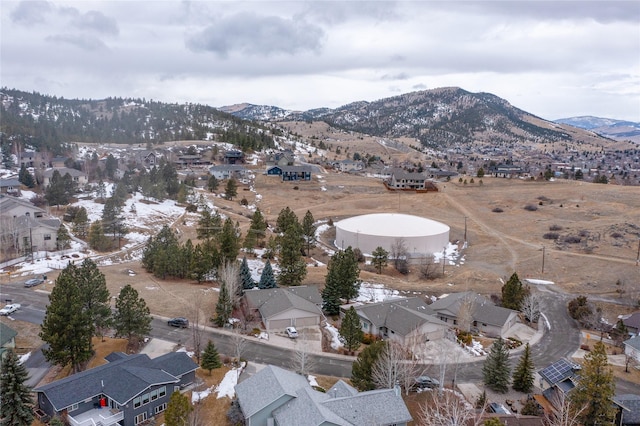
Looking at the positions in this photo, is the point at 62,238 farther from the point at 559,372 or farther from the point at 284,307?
the point at 559,372

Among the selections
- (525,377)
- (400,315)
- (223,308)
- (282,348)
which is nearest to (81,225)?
(223,308)

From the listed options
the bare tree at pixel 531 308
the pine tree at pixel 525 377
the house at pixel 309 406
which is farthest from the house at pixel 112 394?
the bare tree at pixel 531 308

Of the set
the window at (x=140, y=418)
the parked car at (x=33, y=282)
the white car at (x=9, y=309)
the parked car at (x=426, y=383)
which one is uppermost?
the parked car at (x=33, y=282)

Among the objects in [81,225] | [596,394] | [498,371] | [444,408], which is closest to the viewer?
[596,394]

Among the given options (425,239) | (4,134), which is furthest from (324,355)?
(4,134)

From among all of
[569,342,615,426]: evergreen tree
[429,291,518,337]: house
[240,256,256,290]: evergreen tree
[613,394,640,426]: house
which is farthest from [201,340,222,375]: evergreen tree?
[613,394,640,426]: house

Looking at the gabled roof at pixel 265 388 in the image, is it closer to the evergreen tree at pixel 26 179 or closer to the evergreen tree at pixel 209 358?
the evergreen tree at pixel 209 358
